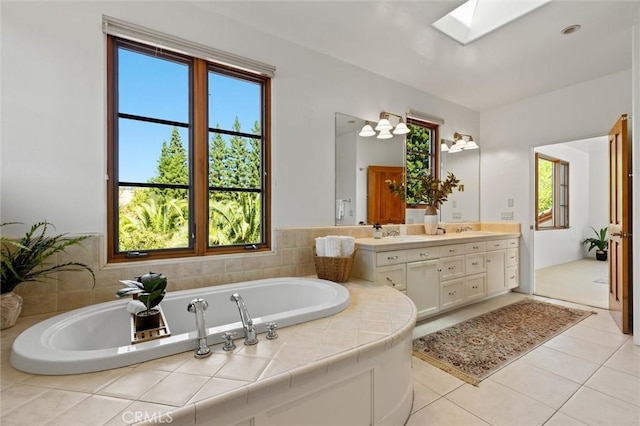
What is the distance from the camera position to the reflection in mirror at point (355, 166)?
2.99 meters

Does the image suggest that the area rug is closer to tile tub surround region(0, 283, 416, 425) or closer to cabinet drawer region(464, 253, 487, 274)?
cabinet drawer region(464, 253, 487, 274)

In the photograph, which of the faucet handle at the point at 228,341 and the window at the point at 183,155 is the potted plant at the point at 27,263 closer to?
the window at the point at 183,155

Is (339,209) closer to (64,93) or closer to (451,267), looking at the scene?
(451,267)

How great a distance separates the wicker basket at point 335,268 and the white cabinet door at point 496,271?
2.19m

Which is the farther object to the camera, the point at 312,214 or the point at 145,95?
the point at 312,214

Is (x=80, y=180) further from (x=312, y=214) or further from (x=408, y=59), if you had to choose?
(x=408, y=59)

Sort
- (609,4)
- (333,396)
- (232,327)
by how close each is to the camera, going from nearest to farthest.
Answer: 1. (333,396)
2. (232,327)
3. (609,4)

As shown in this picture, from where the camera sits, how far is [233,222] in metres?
2.50

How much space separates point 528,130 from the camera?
404 centimetres

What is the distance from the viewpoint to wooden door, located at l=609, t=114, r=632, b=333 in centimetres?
270

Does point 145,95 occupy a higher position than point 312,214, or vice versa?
point 145,95

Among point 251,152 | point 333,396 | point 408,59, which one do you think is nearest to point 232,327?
point 333,396

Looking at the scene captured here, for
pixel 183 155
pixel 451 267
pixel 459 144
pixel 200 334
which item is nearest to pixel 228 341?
pixel 200 334

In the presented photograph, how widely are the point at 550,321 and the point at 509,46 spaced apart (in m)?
2.75
